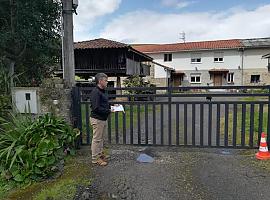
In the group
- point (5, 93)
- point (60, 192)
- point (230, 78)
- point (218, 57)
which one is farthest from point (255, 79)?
point (60, 192)

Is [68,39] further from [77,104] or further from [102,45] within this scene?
[102,45]

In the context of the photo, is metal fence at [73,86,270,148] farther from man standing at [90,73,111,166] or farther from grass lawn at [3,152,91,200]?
grass lawn at [3,152,91,200]

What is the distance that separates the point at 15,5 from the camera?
6547 mm

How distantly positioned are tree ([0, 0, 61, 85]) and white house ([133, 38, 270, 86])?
1108 inches

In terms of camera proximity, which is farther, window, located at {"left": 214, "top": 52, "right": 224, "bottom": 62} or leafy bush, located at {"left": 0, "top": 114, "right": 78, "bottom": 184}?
window, located at {"left": 214, "top": 52, "right": 224, "bottom": 62}

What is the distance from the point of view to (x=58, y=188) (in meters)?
3.69

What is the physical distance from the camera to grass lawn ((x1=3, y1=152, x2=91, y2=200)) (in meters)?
3.50

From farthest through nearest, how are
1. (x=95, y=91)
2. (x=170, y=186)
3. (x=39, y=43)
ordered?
(x=39, y=43), (x=95, y=91), (x=170, y=186)

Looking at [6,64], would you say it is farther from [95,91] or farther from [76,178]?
[76,178]

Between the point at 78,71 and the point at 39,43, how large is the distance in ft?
38.1

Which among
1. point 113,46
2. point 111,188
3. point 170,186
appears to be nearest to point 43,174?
point 111,188

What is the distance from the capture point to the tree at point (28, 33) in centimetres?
660

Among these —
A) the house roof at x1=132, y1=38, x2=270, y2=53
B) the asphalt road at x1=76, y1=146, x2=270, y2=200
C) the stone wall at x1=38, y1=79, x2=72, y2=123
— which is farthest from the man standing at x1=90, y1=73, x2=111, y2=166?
the house roof at x1=132, y1=38, x2=270, y2=53

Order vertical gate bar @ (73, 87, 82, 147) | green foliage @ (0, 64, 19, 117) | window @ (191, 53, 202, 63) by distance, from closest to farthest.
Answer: vertical gate bar @ (73, 87, 82, 147)
green foliage @ (0, 64, 19, 117)
window @ (191, 53, 202, 63)
